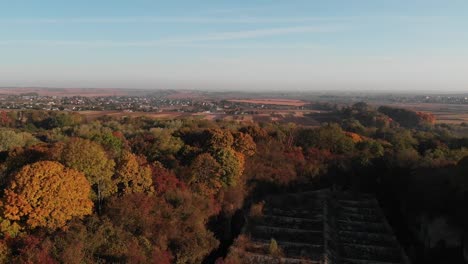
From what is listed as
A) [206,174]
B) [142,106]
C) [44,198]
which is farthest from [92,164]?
[142,106]

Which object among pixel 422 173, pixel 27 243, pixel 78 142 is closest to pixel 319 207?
pixel 422 173

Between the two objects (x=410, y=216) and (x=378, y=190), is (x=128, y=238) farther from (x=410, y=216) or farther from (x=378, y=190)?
(x=378, y=190)

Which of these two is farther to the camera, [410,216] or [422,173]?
[422,173]

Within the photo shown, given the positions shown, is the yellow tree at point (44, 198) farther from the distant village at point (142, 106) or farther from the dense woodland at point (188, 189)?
the distant village at point (142, 106)

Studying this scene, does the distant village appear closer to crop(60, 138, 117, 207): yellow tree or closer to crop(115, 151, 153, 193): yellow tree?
crop(115, 151, 153, 193): yellow tree

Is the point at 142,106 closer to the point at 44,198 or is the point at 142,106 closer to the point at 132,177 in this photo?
the point at 132,177

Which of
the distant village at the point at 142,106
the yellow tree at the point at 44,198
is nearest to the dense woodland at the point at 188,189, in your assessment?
the yellow tree at the point at 44,198

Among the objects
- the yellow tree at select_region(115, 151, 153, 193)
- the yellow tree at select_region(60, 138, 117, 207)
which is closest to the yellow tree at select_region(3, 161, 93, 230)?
the yellow tree at select_region(60, 138, 117, 207)
